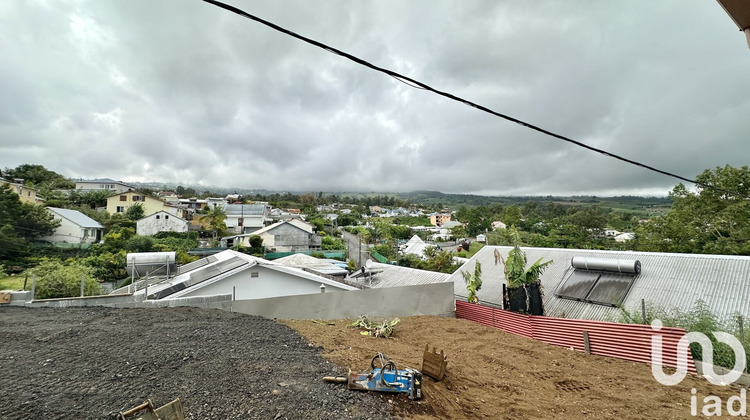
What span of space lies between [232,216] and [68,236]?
2365 cm

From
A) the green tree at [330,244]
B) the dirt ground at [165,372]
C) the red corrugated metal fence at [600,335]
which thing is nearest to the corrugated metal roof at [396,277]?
the red corrugated metal fence at [600,335]

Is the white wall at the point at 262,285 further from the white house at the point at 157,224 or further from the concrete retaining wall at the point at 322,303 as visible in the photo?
the white house at the point at 157,224

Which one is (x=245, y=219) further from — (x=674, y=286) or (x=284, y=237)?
(x=674, y=286)

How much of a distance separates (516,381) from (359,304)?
→ 4823mm

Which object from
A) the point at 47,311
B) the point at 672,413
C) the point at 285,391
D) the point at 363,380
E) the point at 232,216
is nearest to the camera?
the point at 285,391

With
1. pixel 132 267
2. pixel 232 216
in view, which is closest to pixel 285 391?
pixel 132 267

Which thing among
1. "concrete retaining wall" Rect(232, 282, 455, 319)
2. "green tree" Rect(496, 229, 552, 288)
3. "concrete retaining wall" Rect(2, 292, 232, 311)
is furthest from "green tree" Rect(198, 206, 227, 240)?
"green tree" Rect(496, 229, 552, 288)

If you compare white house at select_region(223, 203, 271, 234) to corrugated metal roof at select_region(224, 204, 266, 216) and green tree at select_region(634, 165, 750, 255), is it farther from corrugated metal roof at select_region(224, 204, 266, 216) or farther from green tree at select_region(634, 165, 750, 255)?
green tree at select_region(634, 165, 750, 255)

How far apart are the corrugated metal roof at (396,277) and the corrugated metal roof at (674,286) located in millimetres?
3114

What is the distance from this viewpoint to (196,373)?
12.6ft

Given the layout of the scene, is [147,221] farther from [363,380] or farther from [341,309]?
[363,380]

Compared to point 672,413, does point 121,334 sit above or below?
above

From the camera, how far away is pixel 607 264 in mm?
11266

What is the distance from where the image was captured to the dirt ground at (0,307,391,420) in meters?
3.11
